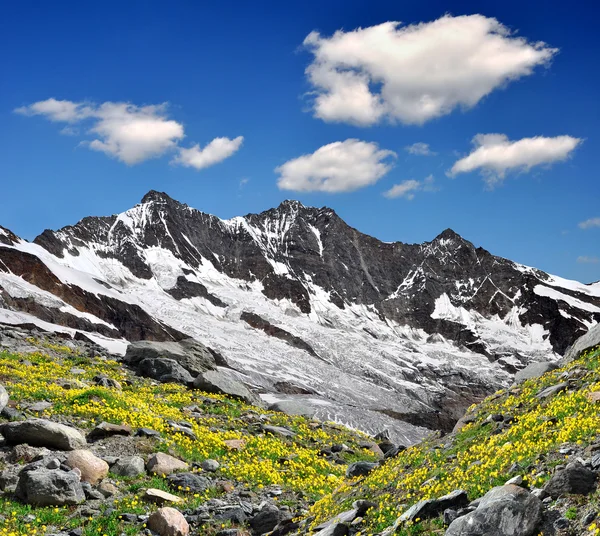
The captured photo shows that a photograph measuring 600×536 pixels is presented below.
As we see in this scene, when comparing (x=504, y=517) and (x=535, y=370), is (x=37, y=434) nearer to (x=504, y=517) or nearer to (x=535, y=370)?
(x=504, y=517)

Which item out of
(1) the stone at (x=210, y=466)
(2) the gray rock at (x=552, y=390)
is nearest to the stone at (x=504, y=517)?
(2) the gray rock at (x=552, y=390)

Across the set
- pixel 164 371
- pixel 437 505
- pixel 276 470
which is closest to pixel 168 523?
pixel 437 505

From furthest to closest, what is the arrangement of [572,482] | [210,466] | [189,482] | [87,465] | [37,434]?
→ [210,466]
[37,434]
[189,482]
[87,465]
[572,482]

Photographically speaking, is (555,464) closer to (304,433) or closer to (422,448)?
(422,448)

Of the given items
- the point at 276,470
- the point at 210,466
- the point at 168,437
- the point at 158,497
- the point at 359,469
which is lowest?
the point at 359,469

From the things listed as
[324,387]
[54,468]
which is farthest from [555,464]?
[324,387]

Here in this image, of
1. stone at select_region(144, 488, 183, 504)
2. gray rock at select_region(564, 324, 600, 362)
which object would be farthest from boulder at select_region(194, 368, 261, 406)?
gray rock at select_region(564, 324, 600, 362)

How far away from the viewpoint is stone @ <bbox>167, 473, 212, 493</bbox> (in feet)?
55.5

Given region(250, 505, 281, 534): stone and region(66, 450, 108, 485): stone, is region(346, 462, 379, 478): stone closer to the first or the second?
region(250, 505, 281, 534): stone

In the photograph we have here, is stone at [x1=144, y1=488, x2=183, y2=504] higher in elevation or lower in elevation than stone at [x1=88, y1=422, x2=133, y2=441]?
lower

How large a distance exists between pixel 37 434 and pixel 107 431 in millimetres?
2832

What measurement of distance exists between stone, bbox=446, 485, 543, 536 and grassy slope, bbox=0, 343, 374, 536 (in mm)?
7776

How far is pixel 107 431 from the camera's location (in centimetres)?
1986

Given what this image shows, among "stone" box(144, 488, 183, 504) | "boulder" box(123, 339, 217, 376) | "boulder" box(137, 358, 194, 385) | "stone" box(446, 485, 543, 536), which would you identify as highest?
"boulder" box(123, 339, 217, 376)
